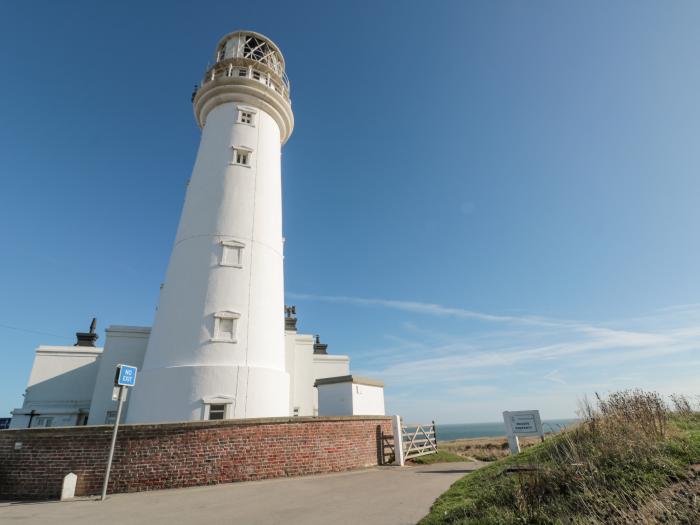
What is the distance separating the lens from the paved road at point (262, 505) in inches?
287

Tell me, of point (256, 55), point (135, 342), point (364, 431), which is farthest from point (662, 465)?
point (256, 55)

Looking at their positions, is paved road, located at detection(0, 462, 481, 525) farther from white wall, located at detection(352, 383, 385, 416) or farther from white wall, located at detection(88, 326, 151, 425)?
white wall, located at detection(88, 326, 151, 425)

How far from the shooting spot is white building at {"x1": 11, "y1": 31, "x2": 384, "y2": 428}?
42.3ft

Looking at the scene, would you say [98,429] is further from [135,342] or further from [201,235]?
[135,342]

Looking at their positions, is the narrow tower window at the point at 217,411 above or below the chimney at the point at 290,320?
below

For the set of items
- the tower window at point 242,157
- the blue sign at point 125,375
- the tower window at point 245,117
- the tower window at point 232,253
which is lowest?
the blue sign at point 125,375

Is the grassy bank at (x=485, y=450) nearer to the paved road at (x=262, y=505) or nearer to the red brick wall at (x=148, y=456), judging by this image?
the paved road at (x=262, y=505)

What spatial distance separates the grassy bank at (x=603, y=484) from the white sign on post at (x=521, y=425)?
233 inches

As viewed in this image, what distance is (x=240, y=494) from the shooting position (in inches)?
365

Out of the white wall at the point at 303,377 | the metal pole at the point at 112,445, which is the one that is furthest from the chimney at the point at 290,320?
the metal pole at the point at 112,445

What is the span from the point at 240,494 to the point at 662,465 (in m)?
8.73

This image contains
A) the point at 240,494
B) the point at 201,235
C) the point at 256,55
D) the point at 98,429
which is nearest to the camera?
the point at 240,494

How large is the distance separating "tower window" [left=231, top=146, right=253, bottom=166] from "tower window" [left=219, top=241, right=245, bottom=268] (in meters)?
4.06

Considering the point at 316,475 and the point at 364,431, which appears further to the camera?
the point at 364,431
